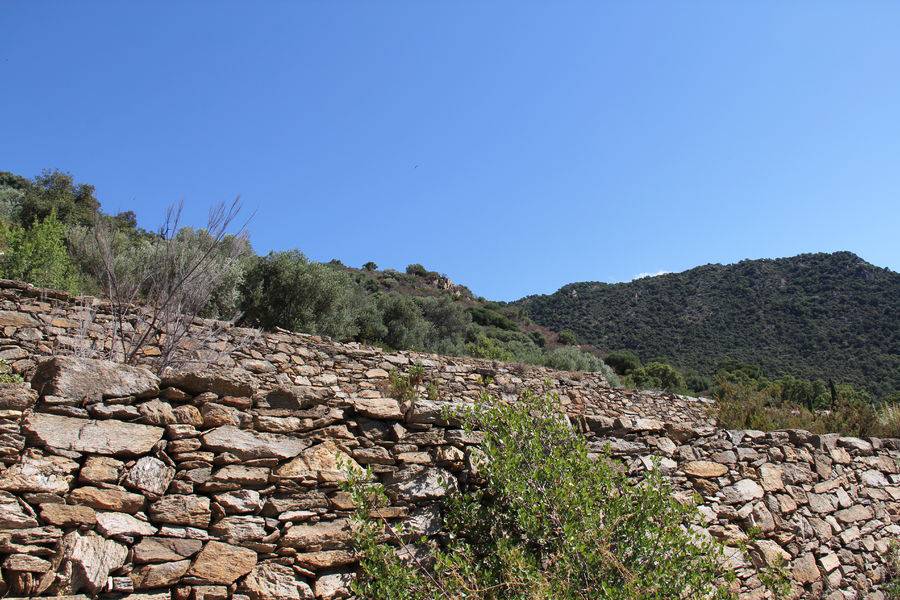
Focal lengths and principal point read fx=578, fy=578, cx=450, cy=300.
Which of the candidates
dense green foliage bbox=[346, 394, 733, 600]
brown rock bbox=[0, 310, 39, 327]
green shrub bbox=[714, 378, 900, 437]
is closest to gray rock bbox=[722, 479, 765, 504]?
dense green foliage bbox=[346, 394, 733, 600]

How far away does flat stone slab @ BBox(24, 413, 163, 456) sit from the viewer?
266 centimetres

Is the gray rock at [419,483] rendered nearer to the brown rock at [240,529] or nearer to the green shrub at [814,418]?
the brown rock at [240,529]

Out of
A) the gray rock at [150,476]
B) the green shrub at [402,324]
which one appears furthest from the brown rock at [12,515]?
the green shrub at [402,324]

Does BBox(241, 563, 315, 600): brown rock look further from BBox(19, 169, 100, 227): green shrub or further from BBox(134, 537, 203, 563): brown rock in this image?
BBox(19, 169, 100, 227): green shrub

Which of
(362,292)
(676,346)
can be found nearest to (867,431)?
(362,292)

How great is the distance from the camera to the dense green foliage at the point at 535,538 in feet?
9.62

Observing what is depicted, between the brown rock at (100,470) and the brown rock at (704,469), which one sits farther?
the brown rock at (704,469)

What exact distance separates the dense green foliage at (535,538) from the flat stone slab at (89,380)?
1.23 meters

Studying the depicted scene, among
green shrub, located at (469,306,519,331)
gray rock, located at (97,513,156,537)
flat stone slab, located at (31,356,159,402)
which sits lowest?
gray rock, located at (97,513,156,537)

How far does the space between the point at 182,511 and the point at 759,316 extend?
38.3 metres

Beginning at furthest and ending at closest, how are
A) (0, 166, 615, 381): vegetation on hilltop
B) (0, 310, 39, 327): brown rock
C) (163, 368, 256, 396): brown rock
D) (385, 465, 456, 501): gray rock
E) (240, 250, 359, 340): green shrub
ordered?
(240, 250, 359, 340): green shrub < (0, 310, 39, 327): brown rock < (0, 166, 615, 381): vegetation on hilltop < (385, 465, 456, 501): gray rock < (163, 368, 256, 396): brown rock

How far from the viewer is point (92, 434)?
2.79 metres

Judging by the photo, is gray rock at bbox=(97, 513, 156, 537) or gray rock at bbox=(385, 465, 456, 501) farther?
gray rock at bbox=(385, 465, 456, 501)

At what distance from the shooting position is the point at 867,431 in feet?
24.4
